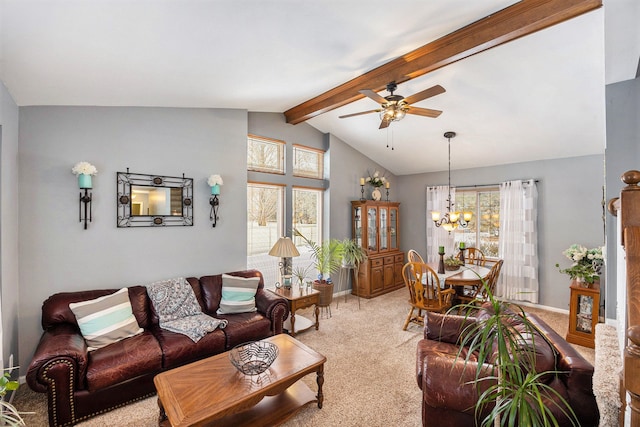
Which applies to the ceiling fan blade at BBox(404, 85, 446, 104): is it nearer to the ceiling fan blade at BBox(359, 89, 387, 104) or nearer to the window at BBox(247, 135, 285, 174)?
the ceiling fan blade at BBox(359, 89, 387, 104)

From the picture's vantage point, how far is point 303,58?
104 inches

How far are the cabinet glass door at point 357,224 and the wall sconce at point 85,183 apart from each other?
3972mm

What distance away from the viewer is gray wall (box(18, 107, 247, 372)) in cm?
268

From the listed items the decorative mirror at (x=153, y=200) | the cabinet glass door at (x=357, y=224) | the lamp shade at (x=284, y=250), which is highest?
the decorative mirror at (x=153, y=200)

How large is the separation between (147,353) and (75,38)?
2339 millimetres

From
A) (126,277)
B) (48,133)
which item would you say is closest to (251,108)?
(48,133)

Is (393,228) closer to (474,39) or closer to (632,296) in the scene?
(474,39)

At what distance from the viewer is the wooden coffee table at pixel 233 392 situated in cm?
175

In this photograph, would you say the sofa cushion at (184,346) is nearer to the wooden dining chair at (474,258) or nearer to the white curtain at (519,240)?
the wooden dining chair at (474,258)

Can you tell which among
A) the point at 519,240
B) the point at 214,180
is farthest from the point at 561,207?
the point at 214,180

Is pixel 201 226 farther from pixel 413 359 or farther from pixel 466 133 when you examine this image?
pixel 466 133

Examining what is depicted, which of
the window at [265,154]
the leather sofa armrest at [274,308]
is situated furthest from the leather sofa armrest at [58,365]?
the window at [265,154]

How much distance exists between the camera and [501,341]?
1240mm

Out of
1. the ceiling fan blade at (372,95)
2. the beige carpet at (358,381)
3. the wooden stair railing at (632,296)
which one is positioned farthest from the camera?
the ceiling fan blade at (372,95)
